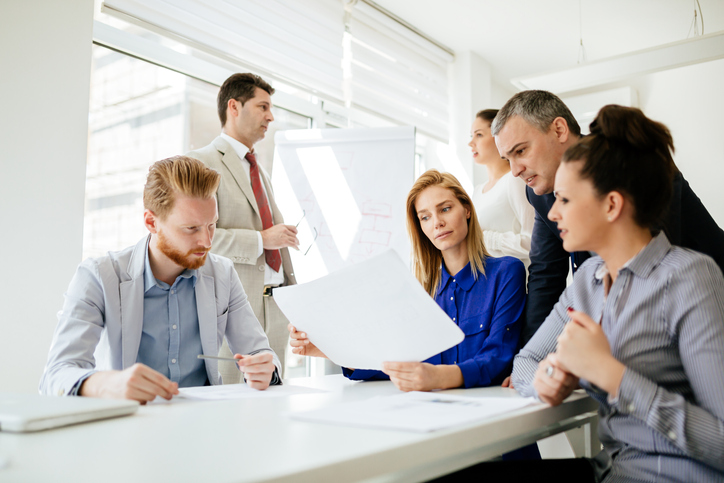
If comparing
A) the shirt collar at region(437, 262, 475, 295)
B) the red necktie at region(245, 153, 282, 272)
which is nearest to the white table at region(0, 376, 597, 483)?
the shirt collar at region(437, 262, 475, 295)

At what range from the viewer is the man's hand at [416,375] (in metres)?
1.25

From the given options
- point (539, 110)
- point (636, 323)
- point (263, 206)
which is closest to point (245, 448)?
point (636, 323)

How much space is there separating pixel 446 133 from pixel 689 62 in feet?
7.49

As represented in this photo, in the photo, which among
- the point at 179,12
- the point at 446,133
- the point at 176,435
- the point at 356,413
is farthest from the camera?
the point at 446,133

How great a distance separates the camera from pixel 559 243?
5.64 ft

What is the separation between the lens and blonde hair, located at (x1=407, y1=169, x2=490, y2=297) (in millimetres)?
1757

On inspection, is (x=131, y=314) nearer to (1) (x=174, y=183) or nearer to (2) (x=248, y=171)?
(1) (x=174, y=183)

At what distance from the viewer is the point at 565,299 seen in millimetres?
1231

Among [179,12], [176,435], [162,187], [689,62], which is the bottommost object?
[176,435]

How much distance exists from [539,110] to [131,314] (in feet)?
4.26

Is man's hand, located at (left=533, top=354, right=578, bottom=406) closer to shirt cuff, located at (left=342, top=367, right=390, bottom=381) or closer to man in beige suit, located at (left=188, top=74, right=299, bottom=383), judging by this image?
shirt cuff, located at (left=342, top=367, right=390, bottom=381)

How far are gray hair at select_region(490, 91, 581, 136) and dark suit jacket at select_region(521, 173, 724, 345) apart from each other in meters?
0.22

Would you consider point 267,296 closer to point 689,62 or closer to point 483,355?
point 483,355

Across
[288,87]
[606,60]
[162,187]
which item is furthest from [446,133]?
[162,187]
